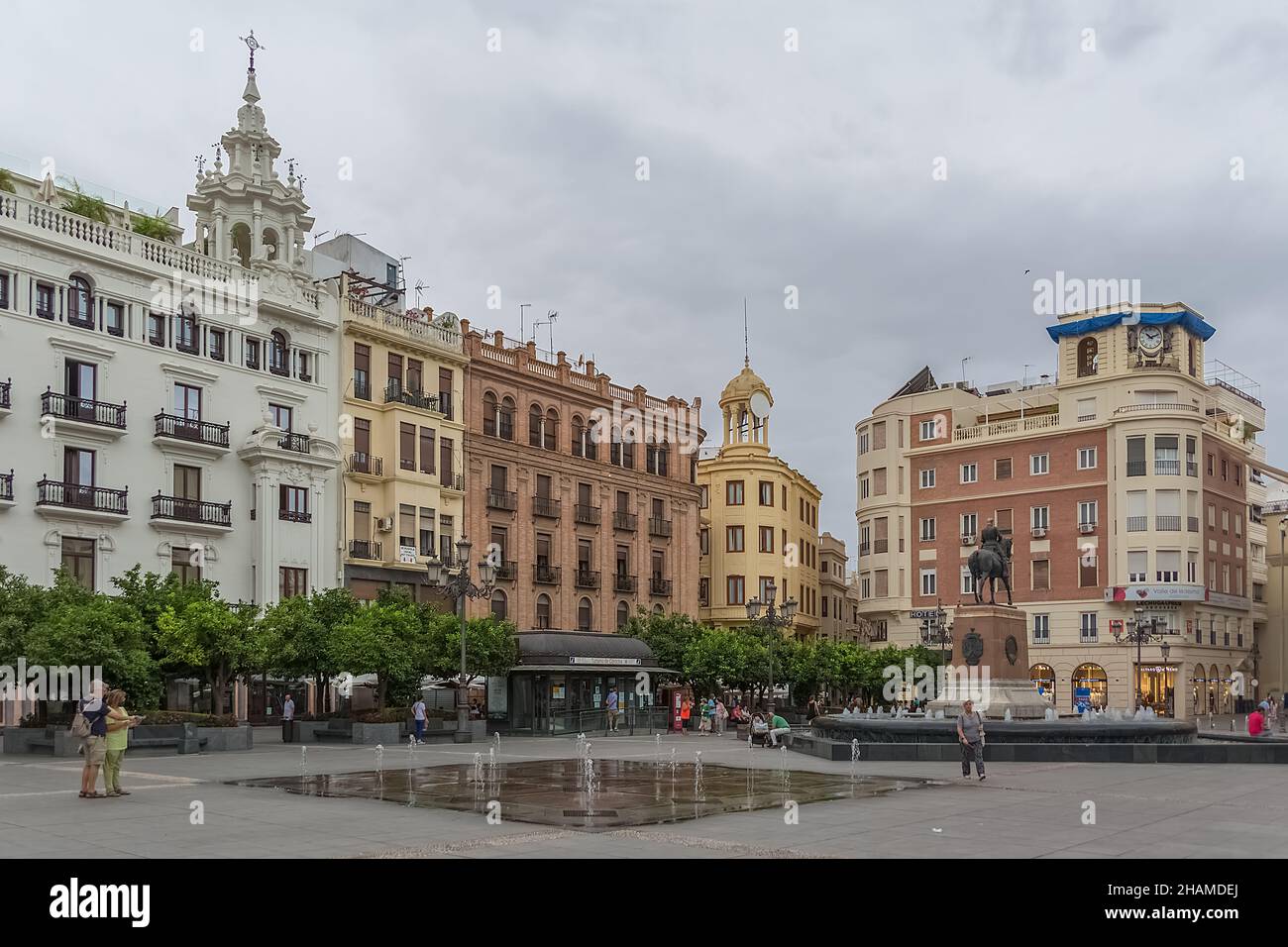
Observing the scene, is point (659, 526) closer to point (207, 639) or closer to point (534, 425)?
point (534, 425)

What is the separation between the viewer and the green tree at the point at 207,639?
35.5 metres

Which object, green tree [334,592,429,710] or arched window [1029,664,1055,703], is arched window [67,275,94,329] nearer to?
green tree [334,592,429,710]

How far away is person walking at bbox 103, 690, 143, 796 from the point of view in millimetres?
19734

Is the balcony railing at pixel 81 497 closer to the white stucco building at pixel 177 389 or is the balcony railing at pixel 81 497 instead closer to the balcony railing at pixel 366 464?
the white stucco building at pixel 177 389

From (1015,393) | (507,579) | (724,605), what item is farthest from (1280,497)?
(507,579)

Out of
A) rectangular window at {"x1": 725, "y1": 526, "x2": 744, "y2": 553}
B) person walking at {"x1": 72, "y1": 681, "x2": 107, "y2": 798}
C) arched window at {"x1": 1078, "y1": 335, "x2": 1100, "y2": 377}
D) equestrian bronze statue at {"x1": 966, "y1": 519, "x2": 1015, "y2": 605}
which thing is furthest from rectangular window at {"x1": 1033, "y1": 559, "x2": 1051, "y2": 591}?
person walking at {"x1": 72, "y1": 681, "x2": 107, "y2": 798}

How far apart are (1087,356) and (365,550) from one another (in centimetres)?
4574

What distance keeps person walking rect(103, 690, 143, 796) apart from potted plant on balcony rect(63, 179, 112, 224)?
30307 millimetres

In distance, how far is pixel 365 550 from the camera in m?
52.6

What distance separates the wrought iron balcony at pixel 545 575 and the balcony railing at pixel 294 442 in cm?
1427

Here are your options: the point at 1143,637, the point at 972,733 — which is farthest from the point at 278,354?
the point at 1143,637

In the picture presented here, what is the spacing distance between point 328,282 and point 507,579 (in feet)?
50.6

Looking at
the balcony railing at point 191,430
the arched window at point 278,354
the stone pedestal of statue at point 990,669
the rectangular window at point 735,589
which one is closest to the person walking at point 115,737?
the stone pedestal of statue at point 990,669
